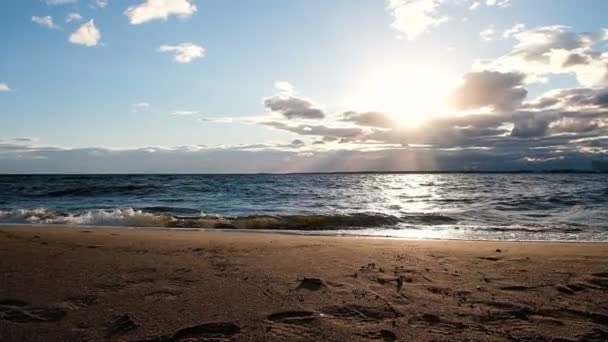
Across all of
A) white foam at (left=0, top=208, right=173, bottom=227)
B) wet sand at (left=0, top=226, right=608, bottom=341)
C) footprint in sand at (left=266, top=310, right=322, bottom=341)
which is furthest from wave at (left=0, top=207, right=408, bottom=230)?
footprint in sand at (left=266, top=310, right=322, bottom=341)

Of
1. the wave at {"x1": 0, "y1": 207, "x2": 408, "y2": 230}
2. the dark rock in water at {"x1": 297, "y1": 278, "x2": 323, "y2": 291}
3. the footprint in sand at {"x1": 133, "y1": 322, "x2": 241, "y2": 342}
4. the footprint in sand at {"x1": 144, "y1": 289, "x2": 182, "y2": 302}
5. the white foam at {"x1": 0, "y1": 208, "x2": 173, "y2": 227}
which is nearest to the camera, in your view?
the footprint in sand at {"x1": 133, "y1": 322, "x2": 241, "y2": 342}

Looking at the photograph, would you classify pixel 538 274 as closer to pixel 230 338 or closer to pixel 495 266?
pixel 495 266

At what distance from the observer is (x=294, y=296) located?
380cm

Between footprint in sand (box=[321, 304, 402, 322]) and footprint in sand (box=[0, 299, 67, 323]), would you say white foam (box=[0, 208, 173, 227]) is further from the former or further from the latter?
footprint in sand (box=[321, 304, 402, 322])

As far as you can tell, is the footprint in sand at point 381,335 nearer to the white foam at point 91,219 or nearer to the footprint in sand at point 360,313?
the footprint in sand at point 360,313

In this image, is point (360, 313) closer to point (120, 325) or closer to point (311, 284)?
point (311, 284)

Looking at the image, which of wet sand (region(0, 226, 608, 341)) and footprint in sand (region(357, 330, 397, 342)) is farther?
wet sand (region(0, 226, 608, 341))

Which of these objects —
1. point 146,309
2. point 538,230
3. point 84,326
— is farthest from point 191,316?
point 538,230

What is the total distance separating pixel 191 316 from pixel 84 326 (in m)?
0.72

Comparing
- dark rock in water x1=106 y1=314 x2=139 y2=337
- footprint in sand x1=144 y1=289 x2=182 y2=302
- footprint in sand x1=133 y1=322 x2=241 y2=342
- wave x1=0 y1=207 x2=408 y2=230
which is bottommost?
wave x1=0 y1=207 x2=408 y2=230

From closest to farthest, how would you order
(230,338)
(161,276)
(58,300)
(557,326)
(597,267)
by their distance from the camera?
(230,338) → (557,326) → (58,300) → (161,276) → (597,267)

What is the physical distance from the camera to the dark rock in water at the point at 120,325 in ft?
9.62

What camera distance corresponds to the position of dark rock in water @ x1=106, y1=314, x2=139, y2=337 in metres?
2.93

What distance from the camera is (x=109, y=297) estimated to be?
3.66m
